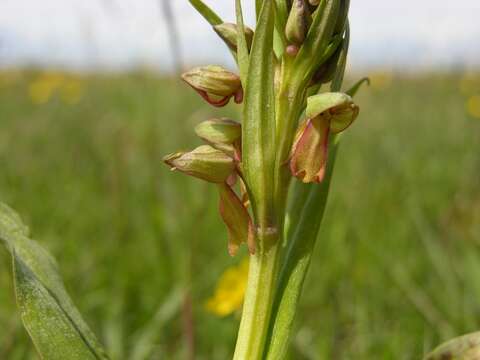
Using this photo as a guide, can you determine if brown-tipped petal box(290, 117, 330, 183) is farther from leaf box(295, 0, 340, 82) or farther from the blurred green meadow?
the blurred green meadow

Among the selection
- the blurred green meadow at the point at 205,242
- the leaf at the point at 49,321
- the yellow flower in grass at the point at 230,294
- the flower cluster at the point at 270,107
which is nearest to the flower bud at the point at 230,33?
the flower cluster at the point at 270,107

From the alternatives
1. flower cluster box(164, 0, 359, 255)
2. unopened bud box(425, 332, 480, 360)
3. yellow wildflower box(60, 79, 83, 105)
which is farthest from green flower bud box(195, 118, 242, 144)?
yellow wildflower box(60, 79, 83, 105)

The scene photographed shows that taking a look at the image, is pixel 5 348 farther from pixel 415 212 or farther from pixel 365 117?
pixel 365 117

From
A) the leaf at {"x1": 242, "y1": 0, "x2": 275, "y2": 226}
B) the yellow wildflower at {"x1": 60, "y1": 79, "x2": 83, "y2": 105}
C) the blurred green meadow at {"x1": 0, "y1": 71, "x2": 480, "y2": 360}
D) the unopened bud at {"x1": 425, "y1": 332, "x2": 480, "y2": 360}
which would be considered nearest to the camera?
the leaf at {"x1": 242, "y1": 0, "x2": 275, "y2": 226}

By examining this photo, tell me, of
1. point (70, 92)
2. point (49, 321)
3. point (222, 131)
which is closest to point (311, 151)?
point (222, 131)

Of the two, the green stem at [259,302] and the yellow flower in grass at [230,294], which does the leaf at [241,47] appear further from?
the yellow flower in grass at [230,294]

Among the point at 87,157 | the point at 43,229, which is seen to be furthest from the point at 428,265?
the point at 87,157
